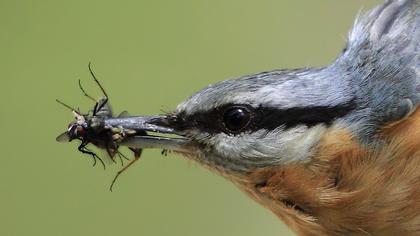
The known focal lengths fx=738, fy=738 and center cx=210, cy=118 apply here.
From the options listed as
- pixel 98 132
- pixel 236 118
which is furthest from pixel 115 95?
pixel 236 118

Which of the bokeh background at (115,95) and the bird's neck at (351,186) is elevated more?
the bokeh background at (115,95)

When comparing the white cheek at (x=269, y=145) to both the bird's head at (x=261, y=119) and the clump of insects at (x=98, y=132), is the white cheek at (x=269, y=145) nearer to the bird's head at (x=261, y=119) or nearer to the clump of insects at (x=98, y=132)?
the bird's head at (x=261, y=119)

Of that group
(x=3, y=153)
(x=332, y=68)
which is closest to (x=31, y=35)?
(x=3, y=153)

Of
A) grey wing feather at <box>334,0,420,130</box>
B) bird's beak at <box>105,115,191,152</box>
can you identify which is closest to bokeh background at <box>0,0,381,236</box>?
grey wing feather at <box>334,0,420,130</box>

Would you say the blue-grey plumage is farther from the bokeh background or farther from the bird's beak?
the bokeh background

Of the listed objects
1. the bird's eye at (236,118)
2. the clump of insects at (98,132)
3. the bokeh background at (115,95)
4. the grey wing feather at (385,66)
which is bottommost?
the clump of insects at (98,132)

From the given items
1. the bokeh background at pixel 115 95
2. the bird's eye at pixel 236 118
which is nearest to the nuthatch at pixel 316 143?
the bird's eye at pixel 236 118

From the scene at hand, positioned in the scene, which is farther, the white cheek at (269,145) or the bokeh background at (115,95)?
the bokeh background at (115,95)

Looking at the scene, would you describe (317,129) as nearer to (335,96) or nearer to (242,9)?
(335,96)
